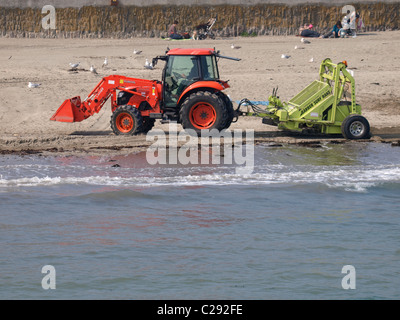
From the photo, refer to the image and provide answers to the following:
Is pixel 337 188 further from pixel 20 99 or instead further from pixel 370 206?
pixel 20 99

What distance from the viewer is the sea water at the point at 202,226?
9539 millimetres

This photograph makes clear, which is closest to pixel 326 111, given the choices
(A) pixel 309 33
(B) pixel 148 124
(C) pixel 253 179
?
(C) pixel 253 179

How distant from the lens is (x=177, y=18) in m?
28.6

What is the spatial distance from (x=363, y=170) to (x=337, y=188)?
4.54 feet

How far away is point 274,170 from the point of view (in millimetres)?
14477

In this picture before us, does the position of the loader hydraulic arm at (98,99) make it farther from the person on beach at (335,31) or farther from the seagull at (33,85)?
the person on beach at (335,31)

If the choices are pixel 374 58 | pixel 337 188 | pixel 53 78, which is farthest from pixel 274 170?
pixel 374 58

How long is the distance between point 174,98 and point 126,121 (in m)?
1.19

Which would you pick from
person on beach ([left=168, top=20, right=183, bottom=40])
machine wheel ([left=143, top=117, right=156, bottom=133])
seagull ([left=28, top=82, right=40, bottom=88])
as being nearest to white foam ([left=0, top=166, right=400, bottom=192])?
machine wheel ([left=143, top=117, right=156, bottom=133])

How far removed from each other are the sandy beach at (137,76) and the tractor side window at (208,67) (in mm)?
1888
